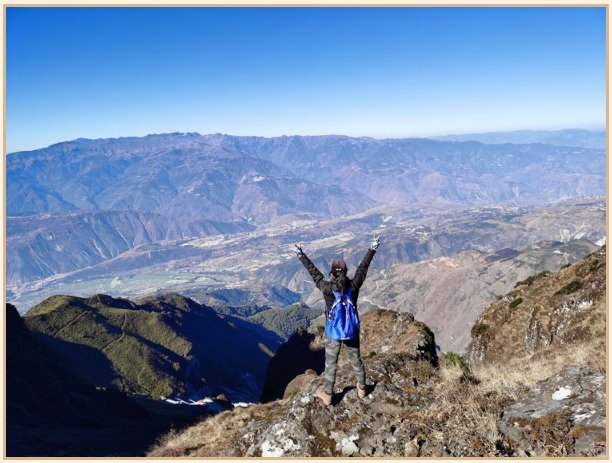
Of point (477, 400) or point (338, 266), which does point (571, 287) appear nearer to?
point (477, 400)

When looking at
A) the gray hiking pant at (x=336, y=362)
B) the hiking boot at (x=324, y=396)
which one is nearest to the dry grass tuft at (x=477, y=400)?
the gray hiking pant at (x=336, y=362)

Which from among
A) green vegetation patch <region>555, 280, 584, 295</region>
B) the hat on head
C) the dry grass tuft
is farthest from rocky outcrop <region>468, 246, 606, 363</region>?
the hat on head

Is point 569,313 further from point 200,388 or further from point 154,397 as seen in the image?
point 200,388

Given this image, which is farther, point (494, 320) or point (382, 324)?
point (382, 324)

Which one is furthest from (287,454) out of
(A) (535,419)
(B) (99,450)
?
(B) (99,450)

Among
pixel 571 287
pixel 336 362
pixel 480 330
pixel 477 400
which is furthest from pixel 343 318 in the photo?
pixel 571 287
